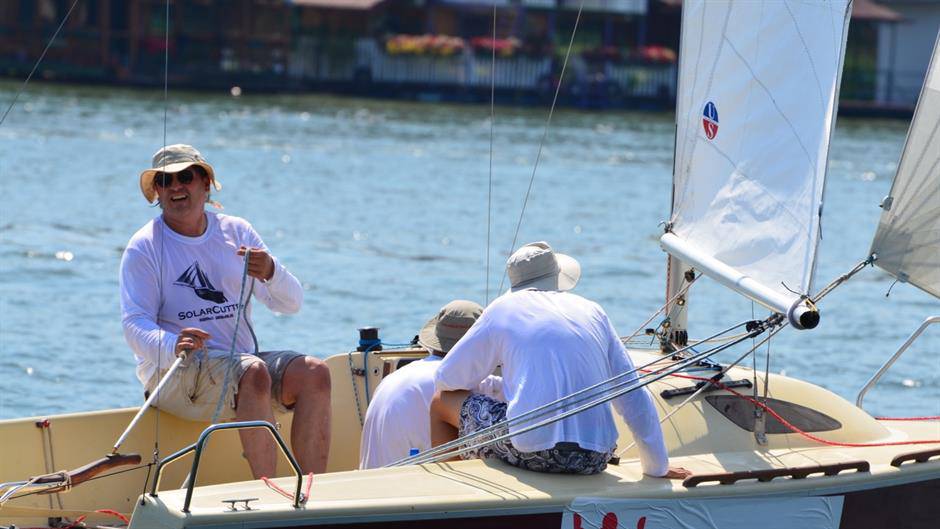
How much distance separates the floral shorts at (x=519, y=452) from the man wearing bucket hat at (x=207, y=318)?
33.2 inches

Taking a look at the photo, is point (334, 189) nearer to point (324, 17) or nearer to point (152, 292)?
point (152, 292)

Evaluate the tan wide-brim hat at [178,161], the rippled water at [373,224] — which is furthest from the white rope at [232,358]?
the rippled water at [373,224]

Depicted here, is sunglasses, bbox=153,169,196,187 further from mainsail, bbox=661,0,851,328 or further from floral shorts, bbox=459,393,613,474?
mainsail, bbox=661,0,851,328

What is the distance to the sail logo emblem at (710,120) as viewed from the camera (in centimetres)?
668

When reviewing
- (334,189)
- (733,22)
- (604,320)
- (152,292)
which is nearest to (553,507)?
(604,320)

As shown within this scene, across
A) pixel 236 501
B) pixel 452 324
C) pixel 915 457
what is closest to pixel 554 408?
pixel 452 324

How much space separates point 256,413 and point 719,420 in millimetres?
1777

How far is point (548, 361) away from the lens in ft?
17.6

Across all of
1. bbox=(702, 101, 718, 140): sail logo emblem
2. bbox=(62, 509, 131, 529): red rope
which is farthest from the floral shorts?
bbox=(702, 101, 718, 140): sail logo emblem

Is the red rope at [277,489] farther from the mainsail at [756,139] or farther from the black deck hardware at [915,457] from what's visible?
the black deck hardware at [915,457]

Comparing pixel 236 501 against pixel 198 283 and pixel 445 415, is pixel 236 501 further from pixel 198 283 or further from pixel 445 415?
pixel 198 283

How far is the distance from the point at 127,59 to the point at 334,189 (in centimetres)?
2653

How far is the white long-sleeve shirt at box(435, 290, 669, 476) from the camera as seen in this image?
536 centimetres

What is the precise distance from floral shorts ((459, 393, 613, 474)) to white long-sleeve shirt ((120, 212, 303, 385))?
1.10 meters
